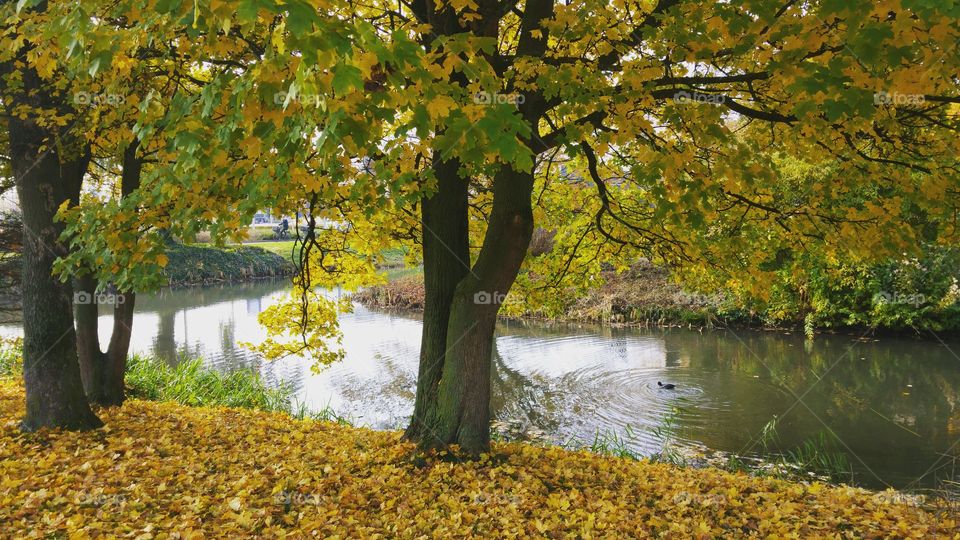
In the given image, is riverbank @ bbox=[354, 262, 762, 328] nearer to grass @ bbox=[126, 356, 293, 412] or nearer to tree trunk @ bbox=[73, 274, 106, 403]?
grass @ bbox=[126, 356, 293, 412]

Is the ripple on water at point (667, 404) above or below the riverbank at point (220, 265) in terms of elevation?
below

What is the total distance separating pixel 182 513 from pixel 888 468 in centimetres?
815

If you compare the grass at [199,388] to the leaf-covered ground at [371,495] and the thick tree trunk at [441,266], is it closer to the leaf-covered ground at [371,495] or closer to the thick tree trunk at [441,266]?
the leaf-covered ground at [371,495]

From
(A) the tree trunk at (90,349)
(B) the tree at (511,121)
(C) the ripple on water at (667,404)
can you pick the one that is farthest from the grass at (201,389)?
(C) the ripple on water at (667,404)

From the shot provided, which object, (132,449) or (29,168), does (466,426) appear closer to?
(132,449)

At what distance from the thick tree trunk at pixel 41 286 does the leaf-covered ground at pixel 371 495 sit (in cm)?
32

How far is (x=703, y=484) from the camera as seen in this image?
15.0ft

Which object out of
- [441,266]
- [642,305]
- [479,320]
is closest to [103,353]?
[441,266]

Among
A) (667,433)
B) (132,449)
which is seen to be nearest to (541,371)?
(667,433)

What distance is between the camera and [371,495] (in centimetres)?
403

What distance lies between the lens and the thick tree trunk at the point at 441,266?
16.5ft

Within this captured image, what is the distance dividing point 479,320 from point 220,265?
2985cm

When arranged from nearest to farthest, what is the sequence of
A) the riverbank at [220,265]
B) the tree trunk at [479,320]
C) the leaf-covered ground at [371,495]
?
the leaf-covered ground at [371,495], the tree trunk at [479,320], the riverbank at [220,265]

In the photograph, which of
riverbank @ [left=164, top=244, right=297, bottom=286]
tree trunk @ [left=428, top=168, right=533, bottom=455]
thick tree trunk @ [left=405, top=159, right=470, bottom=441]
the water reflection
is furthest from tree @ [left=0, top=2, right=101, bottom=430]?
riverbank @ [left=164, top=244, right=297, bottom=286]
